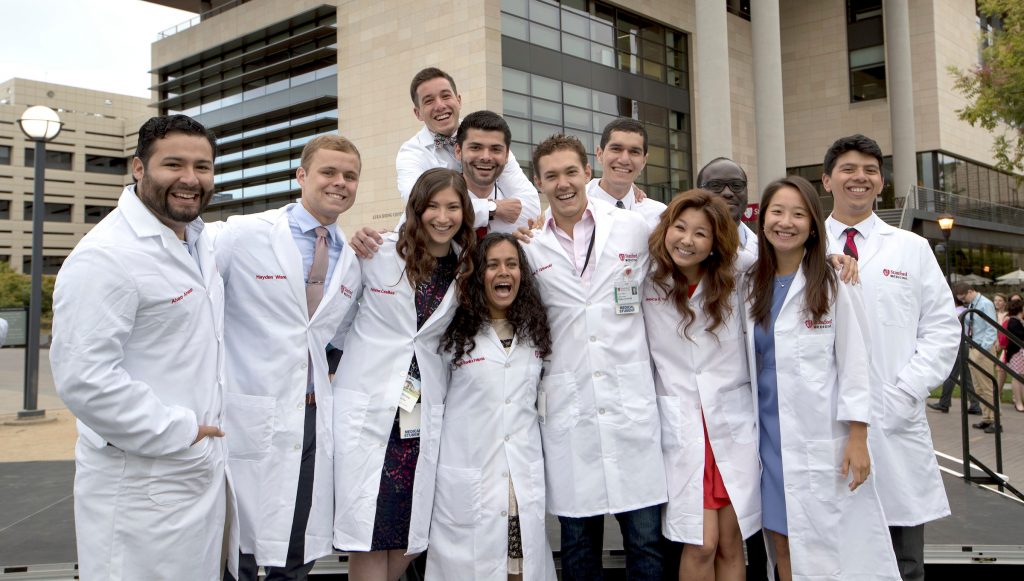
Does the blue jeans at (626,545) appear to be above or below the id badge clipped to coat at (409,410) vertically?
below

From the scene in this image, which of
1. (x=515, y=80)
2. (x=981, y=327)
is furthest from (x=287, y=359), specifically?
(x=515, y=80)

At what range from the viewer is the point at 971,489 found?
209 inches

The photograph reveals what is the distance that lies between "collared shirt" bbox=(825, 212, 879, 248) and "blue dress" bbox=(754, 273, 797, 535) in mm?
647

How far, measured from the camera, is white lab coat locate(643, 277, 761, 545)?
3203 mm

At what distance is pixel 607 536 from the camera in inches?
163

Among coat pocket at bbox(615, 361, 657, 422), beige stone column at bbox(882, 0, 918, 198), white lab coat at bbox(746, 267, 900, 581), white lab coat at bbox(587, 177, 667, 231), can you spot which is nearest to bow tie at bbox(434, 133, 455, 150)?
white lab coat at bbox(587, 177, 667, 231)

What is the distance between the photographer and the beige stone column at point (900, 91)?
32.2 meters

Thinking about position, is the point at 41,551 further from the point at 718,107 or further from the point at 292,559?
the point at 718,107

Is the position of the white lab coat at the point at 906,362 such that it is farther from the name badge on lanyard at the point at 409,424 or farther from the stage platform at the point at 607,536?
the name badge on lanyard at the point at 409,424

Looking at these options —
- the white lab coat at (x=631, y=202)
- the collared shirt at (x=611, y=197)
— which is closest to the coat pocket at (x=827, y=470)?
the white lab coat at (x=631, y=202)

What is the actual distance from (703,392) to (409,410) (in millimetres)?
1400

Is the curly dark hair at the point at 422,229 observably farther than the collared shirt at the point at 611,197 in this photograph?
No

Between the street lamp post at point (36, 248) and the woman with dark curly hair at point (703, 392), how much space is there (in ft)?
38.6

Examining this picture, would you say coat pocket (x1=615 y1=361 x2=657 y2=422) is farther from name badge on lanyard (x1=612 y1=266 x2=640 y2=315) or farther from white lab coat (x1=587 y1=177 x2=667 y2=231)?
white lab coat (x1=587 y1=177 x2=667 y2=231)
